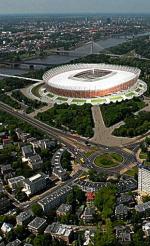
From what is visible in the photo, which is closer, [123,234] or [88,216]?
[123,234]

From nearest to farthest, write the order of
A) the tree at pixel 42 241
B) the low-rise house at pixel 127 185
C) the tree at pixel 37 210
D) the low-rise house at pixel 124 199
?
the tree at pixel 42 241 < the tree at pixel 37 210 < the low-rise house at pixel 124 199 < the low-rise house at pixel 127 185

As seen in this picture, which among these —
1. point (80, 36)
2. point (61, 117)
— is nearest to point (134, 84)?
point (61, 117)

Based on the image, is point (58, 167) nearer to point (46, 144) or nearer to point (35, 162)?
point (35, 162)

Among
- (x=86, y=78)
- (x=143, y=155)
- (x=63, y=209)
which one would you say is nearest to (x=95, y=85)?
(x=86, y=78)

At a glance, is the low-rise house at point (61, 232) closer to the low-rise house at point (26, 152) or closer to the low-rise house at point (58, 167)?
the low-rise house at point (58, 167)

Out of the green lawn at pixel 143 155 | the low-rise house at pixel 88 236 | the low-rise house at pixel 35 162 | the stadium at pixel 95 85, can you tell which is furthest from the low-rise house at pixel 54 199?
the stadium at pixel 95 85
